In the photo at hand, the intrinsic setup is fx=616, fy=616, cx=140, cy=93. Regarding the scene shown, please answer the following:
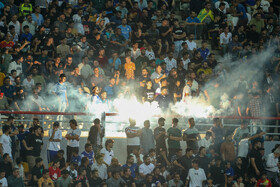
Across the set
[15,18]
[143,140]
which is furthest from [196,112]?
[15,18]

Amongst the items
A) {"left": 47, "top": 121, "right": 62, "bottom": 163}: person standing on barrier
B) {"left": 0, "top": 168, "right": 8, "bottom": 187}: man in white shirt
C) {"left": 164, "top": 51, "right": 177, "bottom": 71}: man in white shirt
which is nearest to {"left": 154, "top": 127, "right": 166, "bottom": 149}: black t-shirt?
{"left": 47, "top": 121, "right": 62, "bottom": 163}: person standing on barrier

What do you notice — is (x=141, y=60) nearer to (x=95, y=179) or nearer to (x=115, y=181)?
(x=115, y=181)

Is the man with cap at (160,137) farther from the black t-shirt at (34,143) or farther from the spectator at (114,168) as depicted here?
the black t-shirt at (34,143)

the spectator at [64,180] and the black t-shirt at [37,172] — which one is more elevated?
the black t-shirt at [37,172]

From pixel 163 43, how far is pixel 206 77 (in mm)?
2138

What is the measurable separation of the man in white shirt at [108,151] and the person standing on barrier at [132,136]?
41 cm

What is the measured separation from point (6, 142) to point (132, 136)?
2750 mm

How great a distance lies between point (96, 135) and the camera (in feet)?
44.2

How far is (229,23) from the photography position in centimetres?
2050

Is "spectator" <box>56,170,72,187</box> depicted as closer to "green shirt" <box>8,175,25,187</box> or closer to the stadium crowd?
the stadium crowd

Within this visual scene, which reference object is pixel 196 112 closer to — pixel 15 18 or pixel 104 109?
pixel 104 109

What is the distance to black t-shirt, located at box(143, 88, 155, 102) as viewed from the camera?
643 inches

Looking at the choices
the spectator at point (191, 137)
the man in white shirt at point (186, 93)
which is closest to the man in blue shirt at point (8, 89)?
the man in white shirt at point (186, 93)

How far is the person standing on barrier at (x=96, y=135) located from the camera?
13.5 m
